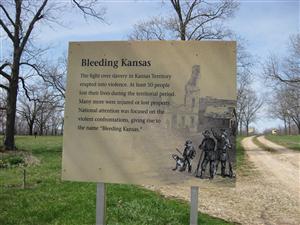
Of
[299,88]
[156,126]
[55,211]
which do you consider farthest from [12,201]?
[299,88]

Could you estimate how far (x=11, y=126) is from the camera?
29.1 m

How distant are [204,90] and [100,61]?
1.37 meters

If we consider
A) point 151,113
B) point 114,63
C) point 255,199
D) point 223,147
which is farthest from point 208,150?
point 255,199

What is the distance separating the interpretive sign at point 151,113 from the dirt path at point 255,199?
15.6 ft

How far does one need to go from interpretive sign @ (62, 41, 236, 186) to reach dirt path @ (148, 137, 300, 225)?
4.76 metres

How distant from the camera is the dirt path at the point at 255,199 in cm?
1041

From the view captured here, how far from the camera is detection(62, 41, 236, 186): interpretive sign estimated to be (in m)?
5.51

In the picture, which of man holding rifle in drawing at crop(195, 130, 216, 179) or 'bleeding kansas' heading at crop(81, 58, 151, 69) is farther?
'bleeding kansas' heading at crop(81, 58, 151, 69)

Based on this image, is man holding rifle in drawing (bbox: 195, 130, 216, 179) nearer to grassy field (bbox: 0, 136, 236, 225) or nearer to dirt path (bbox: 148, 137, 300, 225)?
grassy field (bbox: 0, 136, 236, 225)

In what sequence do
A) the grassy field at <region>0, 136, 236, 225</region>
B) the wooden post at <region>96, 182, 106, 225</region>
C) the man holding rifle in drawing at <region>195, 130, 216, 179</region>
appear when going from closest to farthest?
the man holding rifle in drawing at <region>195, 130, 216, 179</region>
the wooden post at <region>96, 182, 106, 225</region>
the grassy field at <region>0, 136, 236, 225</region>

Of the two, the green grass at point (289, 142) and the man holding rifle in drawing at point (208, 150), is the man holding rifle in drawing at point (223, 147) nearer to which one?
the man holding rifle in drawing at point (208, 150)

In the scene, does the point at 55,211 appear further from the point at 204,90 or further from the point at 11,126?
the point at 11,126

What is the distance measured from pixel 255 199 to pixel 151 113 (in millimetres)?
8169

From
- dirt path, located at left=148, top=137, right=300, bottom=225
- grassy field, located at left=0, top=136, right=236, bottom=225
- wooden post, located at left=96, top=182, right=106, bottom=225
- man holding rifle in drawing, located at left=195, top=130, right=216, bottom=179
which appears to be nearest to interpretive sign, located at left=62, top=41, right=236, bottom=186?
man holding rifle in drawing, located at left=195, top=130, right=216, bottom=179
